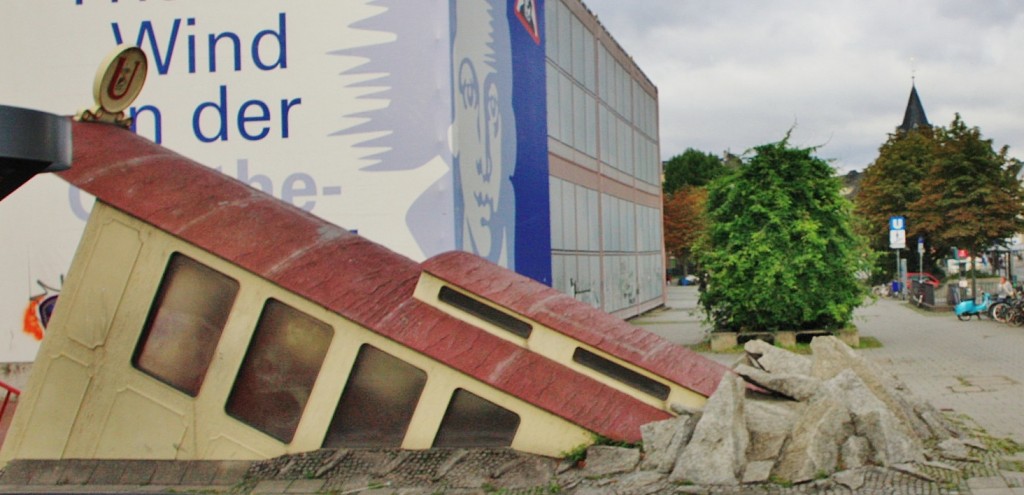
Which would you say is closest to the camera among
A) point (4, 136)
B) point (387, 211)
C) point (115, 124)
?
point (4, 136)

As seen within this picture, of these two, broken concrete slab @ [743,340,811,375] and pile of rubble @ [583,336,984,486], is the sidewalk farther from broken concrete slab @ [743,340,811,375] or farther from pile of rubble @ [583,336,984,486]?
pile of rubble @ [583,336,984,486]

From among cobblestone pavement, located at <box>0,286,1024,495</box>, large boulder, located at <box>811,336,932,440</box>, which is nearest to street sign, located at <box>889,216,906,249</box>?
large boulder, located at <box>811,336,932,440</box>

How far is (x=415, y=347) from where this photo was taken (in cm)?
707

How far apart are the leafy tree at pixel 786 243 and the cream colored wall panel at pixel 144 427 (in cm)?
1440

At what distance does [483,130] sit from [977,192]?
25.8 meters

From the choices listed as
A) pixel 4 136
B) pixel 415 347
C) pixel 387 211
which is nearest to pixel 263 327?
pixel 415 347

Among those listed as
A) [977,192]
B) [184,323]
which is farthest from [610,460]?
[977,192]

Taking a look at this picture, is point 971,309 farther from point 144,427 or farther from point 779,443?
point 144,427

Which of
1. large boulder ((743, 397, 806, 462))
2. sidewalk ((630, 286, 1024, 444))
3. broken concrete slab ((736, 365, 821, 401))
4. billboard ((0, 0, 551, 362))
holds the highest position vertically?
billboard ((0, 0, 551, 362))

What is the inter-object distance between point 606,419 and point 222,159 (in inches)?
417

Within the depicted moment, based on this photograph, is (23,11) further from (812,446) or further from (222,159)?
(812,446)

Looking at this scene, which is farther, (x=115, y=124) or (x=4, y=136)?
(x=115, y=124)

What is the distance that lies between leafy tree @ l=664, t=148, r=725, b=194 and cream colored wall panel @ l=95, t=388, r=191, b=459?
9064cm

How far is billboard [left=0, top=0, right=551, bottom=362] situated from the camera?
15.6 metres
